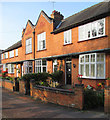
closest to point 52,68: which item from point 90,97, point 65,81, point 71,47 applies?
point 65,81

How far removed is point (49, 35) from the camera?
14.2 m

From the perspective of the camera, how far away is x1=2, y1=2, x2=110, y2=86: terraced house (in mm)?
9195

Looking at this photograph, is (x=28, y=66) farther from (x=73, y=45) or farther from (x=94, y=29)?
(x=94, y=29)

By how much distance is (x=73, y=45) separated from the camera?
1136 centimetres

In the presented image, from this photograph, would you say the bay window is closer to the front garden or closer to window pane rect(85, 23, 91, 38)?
the front garden

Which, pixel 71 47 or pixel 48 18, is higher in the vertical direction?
pixel 48 18

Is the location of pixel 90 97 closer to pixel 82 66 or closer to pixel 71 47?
pixel 82 66

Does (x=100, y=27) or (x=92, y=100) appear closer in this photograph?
(x=92, y=100)

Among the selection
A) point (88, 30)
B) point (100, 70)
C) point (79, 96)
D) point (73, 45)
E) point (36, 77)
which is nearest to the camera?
point (79, 96)

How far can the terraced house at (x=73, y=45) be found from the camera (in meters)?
9.20

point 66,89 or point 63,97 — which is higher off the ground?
point 63,97

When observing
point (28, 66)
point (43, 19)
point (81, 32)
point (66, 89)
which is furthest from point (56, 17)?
point (66, 89)

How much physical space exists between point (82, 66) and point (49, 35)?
18.9 ft

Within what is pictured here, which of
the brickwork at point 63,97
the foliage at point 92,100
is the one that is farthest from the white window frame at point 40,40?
the foliage at point 92,100
